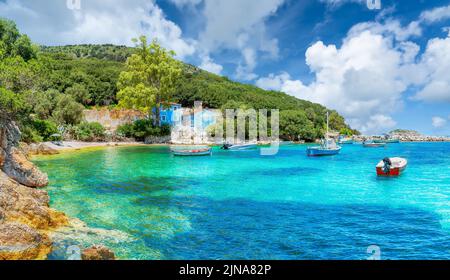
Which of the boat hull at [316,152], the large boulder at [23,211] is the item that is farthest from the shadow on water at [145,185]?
the boat hull at [316,152]

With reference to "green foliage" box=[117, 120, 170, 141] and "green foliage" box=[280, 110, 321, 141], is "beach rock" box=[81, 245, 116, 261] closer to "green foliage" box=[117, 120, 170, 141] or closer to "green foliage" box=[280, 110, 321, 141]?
"green foliage" box=[117, 120, 170, 141]

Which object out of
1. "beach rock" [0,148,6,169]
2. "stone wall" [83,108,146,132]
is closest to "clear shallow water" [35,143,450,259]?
"beach rock" [0,148,6,169]

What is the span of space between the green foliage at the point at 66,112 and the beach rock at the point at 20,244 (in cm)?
4828

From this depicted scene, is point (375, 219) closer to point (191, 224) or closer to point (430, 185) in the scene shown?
point (191, 224)

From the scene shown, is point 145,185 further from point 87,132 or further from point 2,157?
point 87,132

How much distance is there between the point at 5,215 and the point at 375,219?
14.0 m

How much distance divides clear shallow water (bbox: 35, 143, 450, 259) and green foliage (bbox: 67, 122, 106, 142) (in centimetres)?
Answer: 2751

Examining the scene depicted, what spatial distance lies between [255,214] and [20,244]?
8848mm

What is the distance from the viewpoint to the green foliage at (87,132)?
5028cm

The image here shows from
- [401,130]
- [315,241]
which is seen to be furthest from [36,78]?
[401,130]

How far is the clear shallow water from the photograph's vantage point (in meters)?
9.67

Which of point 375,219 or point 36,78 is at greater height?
point 36,78

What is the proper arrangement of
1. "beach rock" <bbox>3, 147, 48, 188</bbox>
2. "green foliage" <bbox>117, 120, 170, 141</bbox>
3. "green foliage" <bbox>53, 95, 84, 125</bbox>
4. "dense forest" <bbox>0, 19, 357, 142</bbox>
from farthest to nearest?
1. "green foliage" <bbox>117, 120, 170, 141</bbox>
2. "green foliage" <bbox>53, 95, 84, 125</bbox>
3. "dense forest" <bbox>0, 19, 357, 142</bbox>
4. "beach rock" <bbox>3, 147, 48, 188</bbox>
